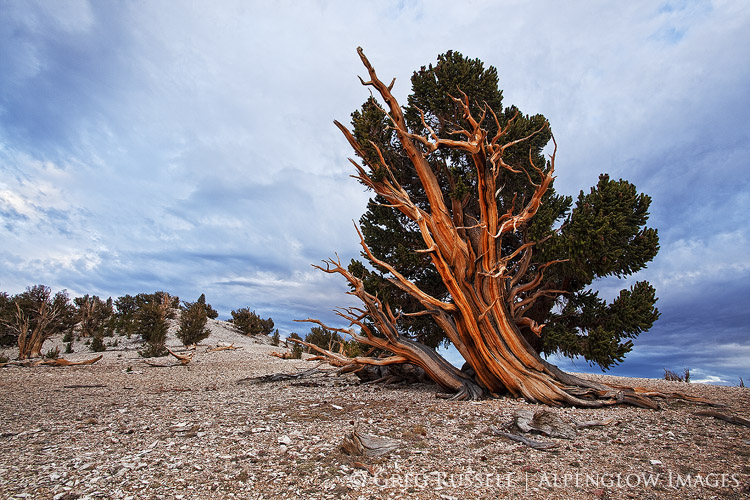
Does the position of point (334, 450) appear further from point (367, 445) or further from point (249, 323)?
point (249, 323)

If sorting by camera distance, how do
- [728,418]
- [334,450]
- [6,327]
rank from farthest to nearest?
[6,327] → [728,418] → [334,450]

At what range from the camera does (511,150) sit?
8.58m

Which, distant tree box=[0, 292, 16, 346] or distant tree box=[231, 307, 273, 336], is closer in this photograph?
distant tree box=[0, 292, 16, 346]

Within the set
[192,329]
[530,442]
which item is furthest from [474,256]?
[192,329]

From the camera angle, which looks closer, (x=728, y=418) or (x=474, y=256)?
(x=728, y=418)

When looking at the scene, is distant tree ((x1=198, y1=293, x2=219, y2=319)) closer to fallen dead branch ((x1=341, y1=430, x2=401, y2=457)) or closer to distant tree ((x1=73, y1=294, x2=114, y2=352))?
distant tree ((x1=73, y1=294, x2=114, y2=352))

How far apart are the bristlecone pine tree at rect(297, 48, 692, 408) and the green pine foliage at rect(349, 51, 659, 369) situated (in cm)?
5

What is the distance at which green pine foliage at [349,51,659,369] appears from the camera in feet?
23.7

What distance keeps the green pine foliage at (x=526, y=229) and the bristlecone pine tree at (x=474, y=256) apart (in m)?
0.05

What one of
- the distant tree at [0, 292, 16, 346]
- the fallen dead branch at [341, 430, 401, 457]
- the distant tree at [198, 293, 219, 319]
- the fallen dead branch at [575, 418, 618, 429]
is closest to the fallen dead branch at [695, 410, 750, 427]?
the fallen dead branch at [575, 418, 618, 429]

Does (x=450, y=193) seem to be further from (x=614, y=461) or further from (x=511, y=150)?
(x=614, y=461)

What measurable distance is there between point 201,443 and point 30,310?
1779cm

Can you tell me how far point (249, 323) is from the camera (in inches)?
1020

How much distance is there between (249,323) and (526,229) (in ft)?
72.5
